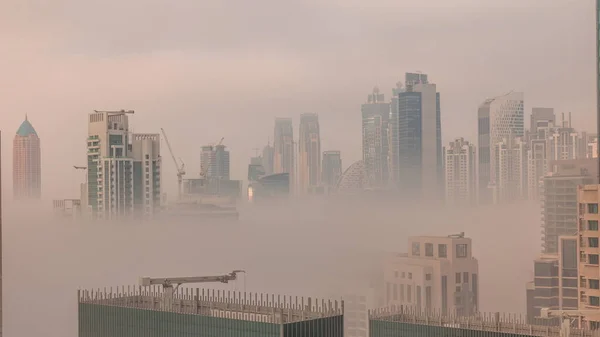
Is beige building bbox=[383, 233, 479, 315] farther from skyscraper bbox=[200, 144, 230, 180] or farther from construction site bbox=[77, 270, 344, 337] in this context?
construction site bbox=[77, 270, 344, 337]

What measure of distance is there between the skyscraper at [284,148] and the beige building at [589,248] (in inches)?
647

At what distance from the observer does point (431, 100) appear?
38.1m

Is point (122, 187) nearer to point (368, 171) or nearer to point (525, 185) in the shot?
point (368, 171)

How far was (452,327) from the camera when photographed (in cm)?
1570

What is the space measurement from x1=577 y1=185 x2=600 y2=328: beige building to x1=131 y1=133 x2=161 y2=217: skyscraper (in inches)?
744

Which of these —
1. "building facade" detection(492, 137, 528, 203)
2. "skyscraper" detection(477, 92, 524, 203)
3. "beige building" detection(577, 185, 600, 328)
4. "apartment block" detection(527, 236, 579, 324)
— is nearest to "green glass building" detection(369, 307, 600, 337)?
"beige building" detection(577, 185, 600, 328)

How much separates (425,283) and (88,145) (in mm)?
15807

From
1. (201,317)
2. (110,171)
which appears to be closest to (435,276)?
(110,171)

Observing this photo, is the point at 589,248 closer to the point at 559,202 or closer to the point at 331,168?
the point at 559,202

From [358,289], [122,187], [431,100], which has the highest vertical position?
[431,100]

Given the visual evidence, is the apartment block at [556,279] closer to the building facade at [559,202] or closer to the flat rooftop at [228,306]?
the building facade at [559,202]

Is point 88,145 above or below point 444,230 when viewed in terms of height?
above

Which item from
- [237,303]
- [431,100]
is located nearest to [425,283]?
[431,100]

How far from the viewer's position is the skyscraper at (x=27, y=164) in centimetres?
3325
